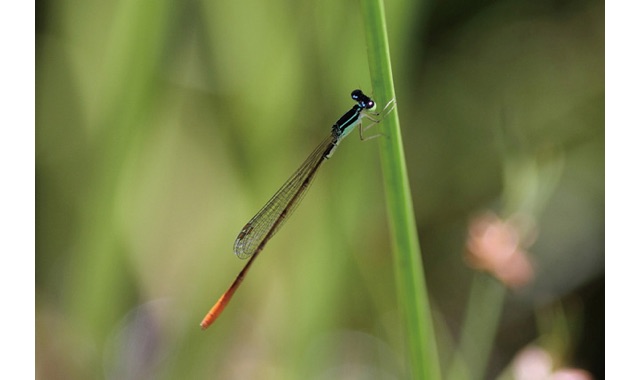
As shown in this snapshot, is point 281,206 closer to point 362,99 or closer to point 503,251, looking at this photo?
point 362,99

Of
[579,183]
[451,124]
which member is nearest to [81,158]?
[451,124]

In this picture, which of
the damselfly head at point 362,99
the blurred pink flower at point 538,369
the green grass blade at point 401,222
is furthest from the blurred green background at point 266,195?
the green grass blade at point 401,222

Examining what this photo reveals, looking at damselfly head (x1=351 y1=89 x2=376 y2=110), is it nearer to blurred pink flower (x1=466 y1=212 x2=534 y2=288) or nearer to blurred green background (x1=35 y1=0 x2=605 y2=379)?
blurred green background (x1=35 y1=0 x2=605 y2=379)

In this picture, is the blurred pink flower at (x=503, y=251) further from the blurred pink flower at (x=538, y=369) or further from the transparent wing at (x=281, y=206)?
the transparent wing at (x=281, y=206)

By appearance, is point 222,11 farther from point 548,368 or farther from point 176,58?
point 548,368

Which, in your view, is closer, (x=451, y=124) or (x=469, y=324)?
(x=469, y=324)

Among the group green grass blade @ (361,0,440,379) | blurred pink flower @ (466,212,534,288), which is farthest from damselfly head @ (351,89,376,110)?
blurred pink flower @ (466,212,534,288)

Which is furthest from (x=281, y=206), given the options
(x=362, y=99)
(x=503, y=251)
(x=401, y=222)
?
(x=401, y=222)
